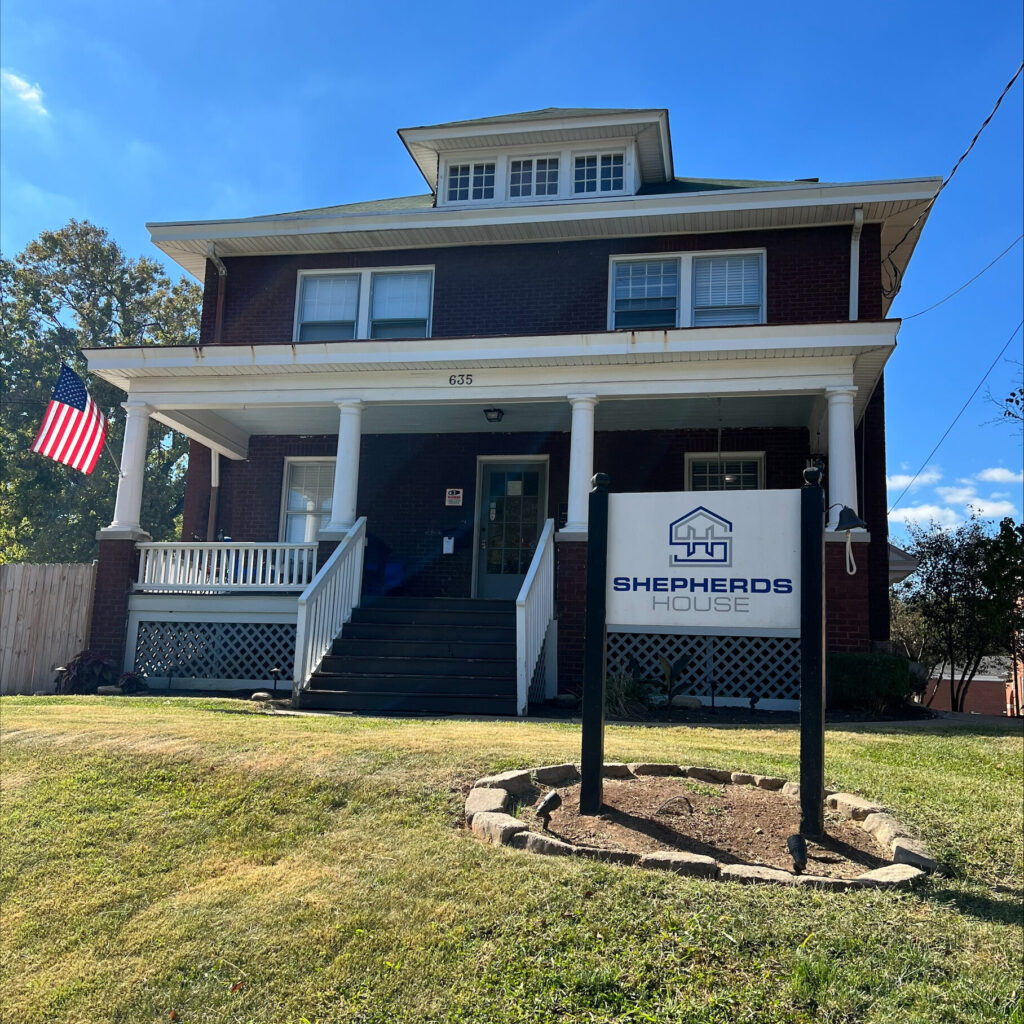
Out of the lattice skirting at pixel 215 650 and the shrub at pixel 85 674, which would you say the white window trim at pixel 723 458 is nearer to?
the lattice skirting at pixel 215 650

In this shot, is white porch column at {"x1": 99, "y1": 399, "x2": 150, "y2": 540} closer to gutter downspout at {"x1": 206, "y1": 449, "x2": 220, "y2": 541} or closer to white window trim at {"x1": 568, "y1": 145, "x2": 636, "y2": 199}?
gutter downspout at {"x1": 206, "y1": 449, "x2": 220, "y2": 541}

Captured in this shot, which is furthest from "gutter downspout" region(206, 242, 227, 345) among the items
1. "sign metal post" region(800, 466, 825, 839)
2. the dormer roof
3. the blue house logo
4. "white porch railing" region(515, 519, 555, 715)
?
"sign metal post" region(800, 466, 825, 839)

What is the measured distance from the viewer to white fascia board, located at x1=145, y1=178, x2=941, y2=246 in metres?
13.5

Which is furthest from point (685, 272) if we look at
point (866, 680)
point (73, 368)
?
point (73, 368)

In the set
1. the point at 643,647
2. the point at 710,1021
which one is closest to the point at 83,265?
the point at 643,647

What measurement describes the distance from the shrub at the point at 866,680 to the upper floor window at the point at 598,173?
8.96 meters

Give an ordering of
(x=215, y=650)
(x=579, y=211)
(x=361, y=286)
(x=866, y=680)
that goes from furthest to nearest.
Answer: (x=361, y=286), (x=579, y=211), (x=215, y=650), (x=866, y=680)

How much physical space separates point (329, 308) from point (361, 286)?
0.65 m

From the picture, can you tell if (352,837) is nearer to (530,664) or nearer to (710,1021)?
(710,1021)

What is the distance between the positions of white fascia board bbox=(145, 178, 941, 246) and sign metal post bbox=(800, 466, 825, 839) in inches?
401

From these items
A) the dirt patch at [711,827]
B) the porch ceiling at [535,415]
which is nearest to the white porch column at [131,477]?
the porch ceiling at [535,415]

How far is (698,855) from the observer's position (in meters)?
4.23

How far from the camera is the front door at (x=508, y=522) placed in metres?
15.5

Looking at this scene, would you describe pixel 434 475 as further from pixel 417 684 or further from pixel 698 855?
pixel 698 855
